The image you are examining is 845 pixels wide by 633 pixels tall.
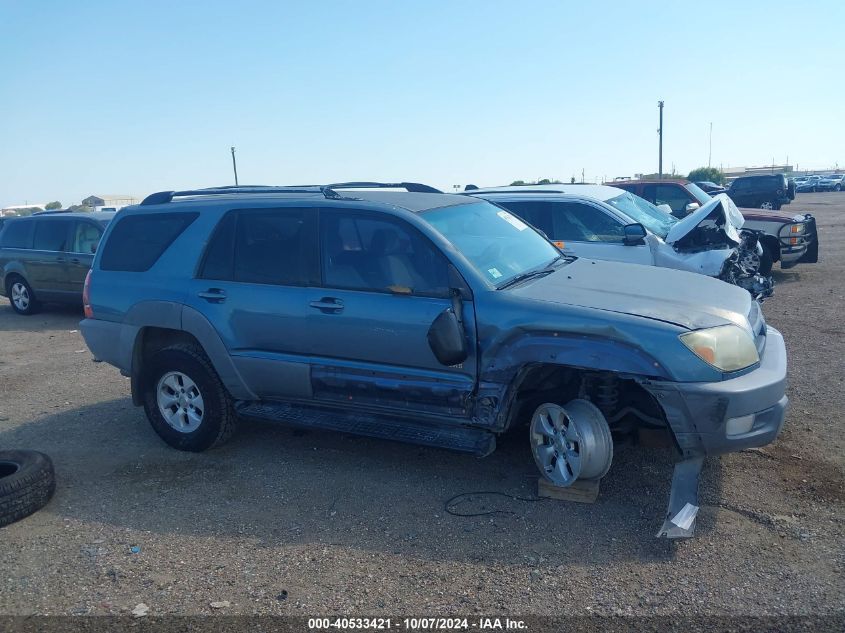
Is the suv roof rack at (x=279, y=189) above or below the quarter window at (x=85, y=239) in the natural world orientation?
above

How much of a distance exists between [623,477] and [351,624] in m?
2.20

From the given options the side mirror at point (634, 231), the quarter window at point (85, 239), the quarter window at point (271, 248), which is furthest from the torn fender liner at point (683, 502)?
the quarter window at point (85, 239)

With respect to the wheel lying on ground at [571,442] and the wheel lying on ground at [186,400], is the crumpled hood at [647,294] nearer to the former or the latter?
the wheel lying on ground at [571,442]

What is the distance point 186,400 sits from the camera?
227 inches

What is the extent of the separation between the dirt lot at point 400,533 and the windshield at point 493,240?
4.23 feet

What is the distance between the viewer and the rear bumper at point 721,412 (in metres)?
4.12

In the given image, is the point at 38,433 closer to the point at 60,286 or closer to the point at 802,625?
the point at 802,625

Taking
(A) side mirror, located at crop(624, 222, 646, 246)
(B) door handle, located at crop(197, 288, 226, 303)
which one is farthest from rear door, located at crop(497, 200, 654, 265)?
(B) door handle, located at crop(197, 288, 226, 303)

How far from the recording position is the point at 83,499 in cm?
502

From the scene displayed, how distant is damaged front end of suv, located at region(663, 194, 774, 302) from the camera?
8711mm

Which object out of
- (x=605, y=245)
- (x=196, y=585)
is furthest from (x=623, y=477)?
(x=605, y=245)

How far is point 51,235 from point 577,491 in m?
11.1

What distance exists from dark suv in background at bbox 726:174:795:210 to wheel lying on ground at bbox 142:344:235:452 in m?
27.0

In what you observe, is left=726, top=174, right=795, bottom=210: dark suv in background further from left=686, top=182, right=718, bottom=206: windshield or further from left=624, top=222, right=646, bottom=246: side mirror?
left=624, top=222, right=646, bottom=246: side mirror
